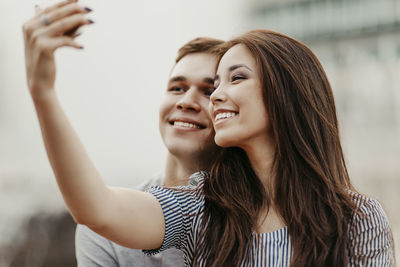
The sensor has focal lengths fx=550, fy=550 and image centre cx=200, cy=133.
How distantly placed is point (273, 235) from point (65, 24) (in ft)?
3.65

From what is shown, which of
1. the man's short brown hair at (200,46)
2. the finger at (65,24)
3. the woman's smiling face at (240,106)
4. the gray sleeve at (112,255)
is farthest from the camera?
the man's short brown hair at (200,46)

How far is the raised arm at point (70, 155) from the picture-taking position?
142cm

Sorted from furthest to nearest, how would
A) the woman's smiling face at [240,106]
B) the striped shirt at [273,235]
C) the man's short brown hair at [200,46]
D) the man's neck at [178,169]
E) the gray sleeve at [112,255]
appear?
the man's short brown hair at [200,46]
the man's neck at [178,169]
the gray sleeve at [112,255]
the woman's smiling face at [240,106]
the striped shirt at [273,235]

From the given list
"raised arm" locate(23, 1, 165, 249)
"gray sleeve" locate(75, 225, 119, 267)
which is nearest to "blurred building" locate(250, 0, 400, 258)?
"gray sleeve" locate(75, 225, 119, 267)

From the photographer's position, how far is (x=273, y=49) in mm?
2213

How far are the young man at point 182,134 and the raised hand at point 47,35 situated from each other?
4.46ft

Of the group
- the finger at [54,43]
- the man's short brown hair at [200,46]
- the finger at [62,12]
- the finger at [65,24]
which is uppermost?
the finger at [62,12]

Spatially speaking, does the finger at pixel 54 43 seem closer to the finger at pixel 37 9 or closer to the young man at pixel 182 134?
the finger at pixel 37 9

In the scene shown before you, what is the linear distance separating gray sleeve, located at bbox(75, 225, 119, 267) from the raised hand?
1.37m

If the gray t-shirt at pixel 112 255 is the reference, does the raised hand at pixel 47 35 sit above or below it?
above

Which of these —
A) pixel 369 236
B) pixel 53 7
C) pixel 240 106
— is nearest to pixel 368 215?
pixel 369 236

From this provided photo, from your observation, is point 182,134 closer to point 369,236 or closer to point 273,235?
point 273,235

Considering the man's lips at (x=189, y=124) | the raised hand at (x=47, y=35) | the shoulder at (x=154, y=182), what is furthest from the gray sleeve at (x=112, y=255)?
the raised hand at (x=47, y=35)

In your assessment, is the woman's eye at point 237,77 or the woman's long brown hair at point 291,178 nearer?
the woman's long brown hair at point 291,178
